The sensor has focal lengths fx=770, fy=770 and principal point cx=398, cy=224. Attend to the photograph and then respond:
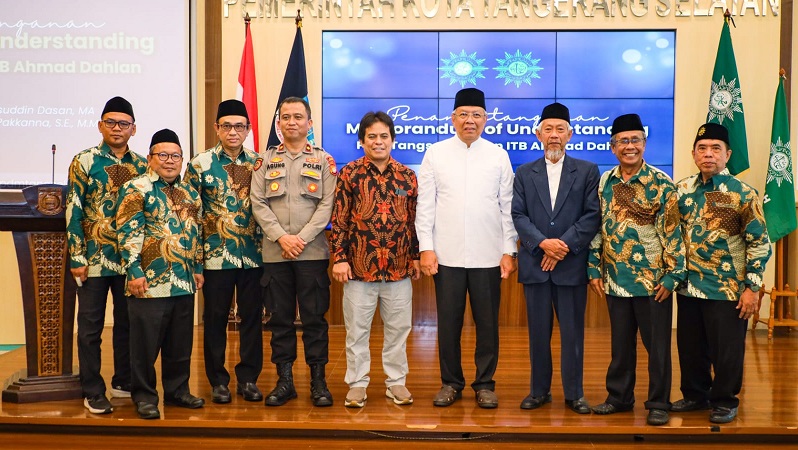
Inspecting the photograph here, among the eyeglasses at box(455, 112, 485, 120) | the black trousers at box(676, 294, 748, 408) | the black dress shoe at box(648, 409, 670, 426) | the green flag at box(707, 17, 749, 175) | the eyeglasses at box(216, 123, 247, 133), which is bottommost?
the black dress shoe at box(648, 409, 670, 426)

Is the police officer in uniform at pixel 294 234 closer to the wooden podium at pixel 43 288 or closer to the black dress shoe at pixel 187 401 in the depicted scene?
the black dress shoe at pixel 187 401

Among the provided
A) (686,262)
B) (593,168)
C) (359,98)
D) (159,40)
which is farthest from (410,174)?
(159,40)

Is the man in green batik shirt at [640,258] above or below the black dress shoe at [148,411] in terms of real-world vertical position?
above

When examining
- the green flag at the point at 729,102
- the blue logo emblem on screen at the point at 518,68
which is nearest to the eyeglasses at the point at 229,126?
the blue logo emblem on screen at the point at 518,68

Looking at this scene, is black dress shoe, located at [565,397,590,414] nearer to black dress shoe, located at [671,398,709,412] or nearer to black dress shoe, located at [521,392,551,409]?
black dress shoe, located at [521,392,551,409]

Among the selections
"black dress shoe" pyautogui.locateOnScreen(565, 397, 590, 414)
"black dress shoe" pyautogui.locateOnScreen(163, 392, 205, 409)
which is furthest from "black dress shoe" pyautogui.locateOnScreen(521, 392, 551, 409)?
"black dress shoe" pyautogui.locateOnScreen(163, 392, 205, 409)

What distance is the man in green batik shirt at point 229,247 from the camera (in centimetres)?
403

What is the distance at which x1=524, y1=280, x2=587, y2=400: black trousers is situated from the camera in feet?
13.0

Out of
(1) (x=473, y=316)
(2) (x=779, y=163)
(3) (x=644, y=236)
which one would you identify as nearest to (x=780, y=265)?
(2) (x=779, y=163)

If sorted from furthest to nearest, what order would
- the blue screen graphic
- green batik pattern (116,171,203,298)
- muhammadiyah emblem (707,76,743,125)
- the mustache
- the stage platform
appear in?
the blue screen graphic, muhammadiyah emblem (707,76,743,125), the mustache, green batik pattern (116,171,203,298), the stage platform

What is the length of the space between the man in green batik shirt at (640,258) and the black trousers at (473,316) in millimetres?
542

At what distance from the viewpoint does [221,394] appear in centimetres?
406

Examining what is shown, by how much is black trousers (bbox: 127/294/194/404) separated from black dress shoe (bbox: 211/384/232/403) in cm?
17

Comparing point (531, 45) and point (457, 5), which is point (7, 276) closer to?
point (457, 5)
